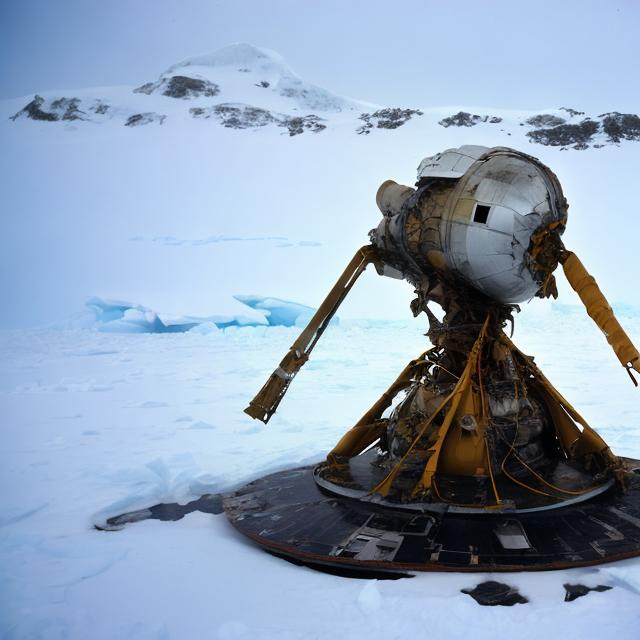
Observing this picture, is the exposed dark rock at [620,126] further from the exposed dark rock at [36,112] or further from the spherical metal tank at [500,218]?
the spherical metal tank at [500,218]

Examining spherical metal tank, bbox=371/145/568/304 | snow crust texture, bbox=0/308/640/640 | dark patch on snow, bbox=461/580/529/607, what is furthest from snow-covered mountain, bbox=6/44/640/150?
dark patch on snow, bbox=461/580/529/607

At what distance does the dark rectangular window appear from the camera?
19.0 feet

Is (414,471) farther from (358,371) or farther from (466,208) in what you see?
(358,371)

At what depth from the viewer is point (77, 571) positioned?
544cm

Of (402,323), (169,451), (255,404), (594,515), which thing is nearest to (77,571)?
(255,404)

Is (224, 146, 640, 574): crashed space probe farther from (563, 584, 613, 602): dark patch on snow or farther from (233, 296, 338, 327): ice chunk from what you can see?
(233, 296, 338, 327): ice chunk

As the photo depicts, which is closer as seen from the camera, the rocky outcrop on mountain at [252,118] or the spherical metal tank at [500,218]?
the spherical metal tank at [500,218]

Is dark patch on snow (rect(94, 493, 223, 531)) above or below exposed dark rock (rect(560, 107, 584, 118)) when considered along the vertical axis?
below

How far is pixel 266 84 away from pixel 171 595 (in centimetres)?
6905

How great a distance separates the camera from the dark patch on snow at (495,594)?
4422 millimetres

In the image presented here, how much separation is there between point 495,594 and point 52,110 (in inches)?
2417

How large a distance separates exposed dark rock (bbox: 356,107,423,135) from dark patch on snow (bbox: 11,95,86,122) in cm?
2557

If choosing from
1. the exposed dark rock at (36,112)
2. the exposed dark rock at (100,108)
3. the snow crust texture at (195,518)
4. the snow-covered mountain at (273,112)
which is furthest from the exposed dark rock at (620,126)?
the exposed dark rock at (36,112)

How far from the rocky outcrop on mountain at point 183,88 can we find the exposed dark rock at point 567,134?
32.0 m
